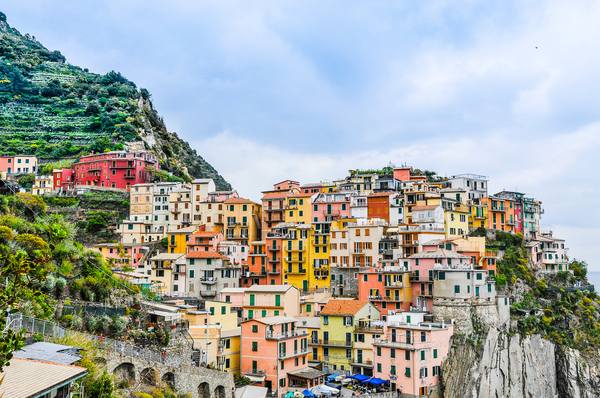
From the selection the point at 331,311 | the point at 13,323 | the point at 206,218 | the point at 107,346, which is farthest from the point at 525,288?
the point at 13,323

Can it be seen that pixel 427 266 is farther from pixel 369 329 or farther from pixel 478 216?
pixel 478 216

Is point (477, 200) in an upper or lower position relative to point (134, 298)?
upper

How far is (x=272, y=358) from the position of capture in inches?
1601

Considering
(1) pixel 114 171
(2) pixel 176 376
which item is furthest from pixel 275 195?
(2) pixel 176 376

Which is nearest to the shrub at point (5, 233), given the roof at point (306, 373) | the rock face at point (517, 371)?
the roof at point (306, 373)

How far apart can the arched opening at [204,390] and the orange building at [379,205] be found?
1548 inches

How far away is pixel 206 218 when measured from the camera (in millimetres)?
72625

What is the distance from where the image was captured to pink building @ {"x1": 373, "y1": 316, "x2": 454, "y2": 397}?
4081 centimetres

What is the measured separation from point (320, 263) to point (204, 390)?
3287 centimetres

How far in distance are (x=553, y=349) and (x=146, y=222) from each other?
54938 mm

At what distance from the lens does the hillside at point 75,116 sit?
9688cm

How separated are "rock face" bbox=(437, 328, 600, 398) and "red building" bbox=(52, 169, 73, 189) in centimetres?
6556

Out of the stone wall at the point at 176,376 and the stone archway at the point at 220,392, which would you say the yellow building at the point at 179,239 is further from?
the stone archway at the point at 220,392

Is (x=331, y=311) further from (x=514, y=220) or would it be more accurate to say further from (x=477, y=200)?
(x=514, y=220)
